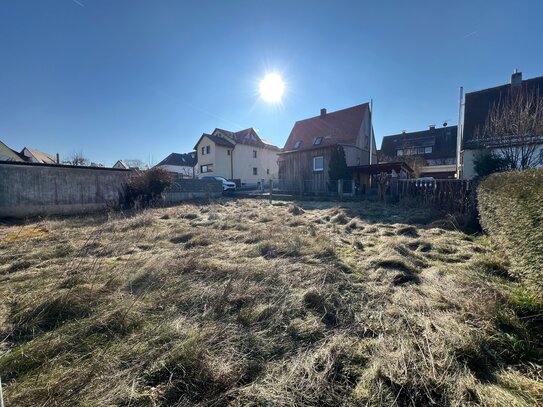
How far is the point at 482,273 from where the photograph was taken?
12.9 ft

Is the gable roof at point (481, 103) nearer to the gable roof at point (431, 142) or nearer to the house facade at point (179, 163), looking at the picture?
the gable roof at point (431, 142)

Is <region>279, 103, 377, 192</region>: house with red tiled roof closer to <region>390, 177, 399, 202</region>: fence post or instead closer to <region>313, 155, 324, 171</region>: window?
<region>313, 155, 324, 171</region>: window

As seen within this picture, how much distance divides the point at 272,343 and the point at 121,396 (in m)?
1.32

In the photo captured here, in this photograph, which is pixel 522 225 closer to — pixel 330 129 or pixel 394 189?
pixel 394 189

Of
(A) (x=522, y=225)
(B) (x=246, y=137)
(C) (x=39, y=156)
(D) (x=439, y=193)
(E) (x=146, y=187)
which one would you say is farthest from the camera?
(C) (x=39, y=156)

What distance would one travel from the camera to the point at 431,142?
34750 millimetres

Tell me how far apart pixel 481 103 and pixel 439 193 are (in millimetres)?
12370

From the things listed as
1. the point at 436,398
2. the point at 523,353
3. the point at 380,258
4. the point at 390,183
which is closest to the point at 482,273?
the point at 380,258

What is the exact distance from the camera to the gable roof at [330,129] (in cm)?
2184

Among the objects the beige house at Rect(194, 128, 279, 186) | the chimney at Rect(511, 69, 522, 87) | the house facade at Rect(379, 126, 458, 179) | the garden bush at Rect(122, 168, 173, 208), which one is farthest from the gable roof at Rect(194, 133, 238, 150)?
the chimney at Rect(511, 69, 522, 87)

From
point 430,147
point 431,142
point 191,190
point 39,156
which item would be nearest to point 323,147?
point 191,190

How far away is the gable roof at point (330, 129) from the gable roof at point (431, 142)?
40.7ft

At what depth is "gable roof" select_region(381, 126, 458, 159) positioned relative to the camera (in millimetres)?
32938

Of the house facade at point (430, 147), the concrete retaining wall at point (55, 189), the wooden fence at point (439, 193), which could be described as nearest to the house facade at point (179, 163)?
the concrete retaining wall at point (55, 189)
